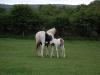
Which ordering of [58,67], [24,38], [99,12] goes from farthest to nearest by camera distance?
[99,12] → [24,38] → [58,67]

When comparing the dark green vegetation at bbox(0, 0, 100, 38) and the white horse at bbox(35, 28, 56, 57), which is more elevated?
the white horse at bbox(35, 28, 56, 57)

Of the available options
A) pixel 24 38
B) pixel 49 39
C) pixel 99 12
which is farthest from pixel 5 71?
pixel 99 12

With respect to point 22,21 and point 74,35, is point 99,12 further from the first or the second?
point 22,21

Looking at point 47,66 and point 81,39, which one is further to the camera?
point 81,39

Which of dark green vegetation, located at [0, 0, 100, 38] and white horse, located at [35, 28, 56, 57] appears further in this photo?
dark green vegetation, located at [0, 0, 100, 38]

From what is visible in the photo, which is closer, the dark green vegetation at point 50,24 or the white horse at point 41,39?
the white horse at point 41,39

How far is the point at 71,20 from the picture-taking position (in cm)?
4238

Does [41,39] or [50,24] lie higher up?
[41,39]

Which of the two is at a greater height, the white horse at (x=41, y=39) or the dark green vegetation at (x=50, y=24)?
the white horse at (x=41, y=39)

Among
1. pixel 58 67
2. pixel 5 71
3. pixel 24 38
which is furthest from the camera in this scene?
pixel 24 38

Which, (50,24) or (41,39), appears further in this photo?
(50,24)

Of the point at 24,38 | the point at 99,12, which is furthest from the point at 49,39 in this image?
the point at 99,12

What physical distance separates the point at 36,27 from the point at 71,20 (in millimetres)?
4031

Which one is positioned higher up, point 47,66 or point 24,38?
point 47,66
